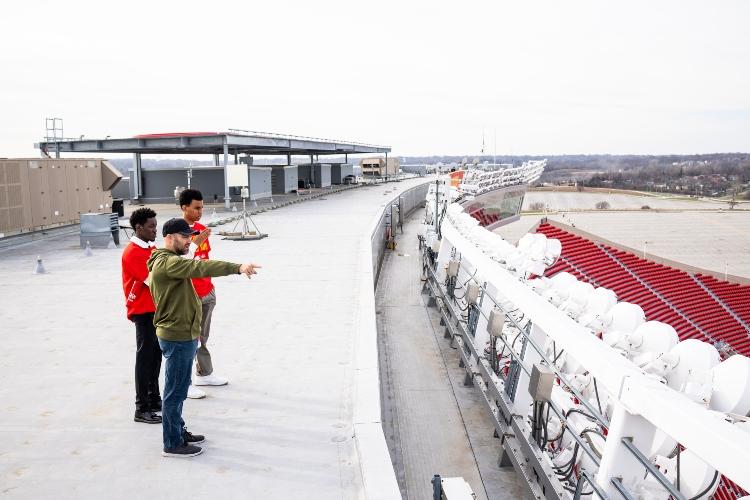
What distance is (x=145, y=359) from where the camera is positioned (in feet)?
16.4

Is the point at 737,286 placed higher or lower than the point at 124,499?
lower

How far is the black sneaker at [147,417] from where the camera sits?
4.98 m

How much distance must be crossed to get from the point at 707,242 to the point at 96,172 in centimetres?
7519

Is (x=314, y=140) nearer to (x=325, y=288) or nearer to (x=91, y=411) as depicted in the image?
(x=325, y=288)

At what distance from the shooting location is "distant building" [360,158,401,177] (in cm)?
7815

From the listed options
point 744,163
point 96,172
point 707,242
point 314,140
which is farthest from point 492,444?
point 744,163

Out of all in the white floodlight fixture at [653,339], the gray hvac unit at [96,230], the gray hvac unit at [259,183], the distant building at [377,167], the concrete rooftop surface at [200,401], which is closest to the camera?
the concrete rooftop surface at [200,401]

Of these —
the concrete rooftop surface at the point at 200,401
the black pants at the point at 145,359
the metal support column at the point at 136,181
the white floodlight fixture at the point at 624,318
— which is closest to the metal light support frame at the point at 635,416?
the white floodlight fixture at the point at 624,318

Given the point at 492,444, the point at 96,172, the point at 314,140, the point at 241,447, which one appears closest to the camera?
the point at 241,447

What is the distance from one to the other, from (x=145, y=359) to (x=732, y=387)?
432cm

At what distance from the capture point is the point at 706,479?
362 centimetres

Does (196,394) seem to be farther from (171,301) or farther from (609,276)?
(609,276)

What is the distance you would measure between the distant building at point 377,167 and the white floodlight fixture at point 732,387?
72.7 m

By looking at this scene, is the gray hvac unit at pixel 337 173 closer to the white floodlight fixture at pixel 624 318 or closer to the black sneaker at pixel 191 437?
the white floodlight fixture at pixel 624 318
